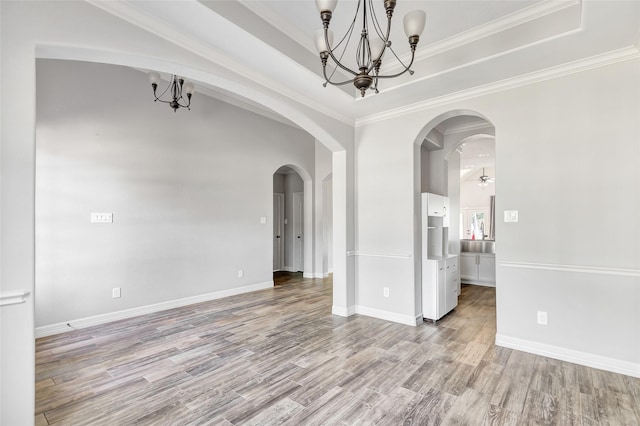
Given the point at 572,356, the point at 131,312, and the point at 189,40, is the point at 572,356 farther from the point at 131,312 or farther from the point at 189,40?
the point at 131,312

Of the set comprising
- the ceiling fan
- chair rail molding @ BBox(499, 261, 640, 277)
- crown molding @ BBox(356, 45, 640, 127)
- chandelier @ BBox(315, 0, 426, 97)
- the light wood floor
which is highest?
crown molding @ BBox(356, 45, 640, 127)

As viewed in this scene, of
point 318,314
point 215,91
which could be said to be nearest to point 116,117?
point 215,91

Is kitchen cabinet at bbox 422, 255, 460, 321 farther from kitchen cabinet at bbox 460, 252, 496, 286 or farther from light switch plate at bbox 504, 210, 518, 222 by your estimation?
kitchen cabinet at bbox 460, 252, 496, 286

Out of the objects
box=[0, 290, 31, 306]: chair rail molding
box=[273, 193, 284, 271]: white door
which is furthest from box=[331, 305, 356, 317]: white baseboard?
box=[273, 193, 284, 271]: white door

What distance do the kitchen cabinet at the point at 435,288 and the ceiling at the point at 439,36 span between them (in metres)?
2.21

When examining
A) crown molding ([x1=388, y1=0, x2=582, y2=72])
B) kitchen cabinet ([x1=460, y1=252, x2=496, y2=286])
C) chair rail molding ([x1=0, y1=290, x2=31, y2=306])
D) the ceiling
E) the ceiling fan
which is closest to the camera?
chair rail molding ([x1=0, y1=290, x2=31, y2=306])

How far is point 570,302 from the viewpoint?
2875mm

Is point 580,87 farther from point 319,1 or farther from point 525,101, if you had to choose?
point 319,1

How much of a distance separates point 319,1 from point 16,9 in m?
1.72

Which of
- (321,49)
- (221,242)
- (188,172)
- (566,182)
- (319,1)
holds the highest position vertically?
(319,1)

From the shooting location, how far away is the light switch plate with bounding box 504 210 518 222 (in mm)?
3184

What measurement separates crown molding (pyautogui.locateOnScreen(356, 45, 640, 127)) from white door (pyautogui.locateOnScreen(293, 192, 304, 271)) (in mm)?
4040

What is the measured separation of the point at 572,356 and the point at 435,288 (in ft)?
4.81

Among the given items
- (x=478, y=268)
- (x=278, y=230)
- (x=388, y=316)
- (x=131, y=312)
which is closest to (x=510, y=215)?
(x=388, y=316)
